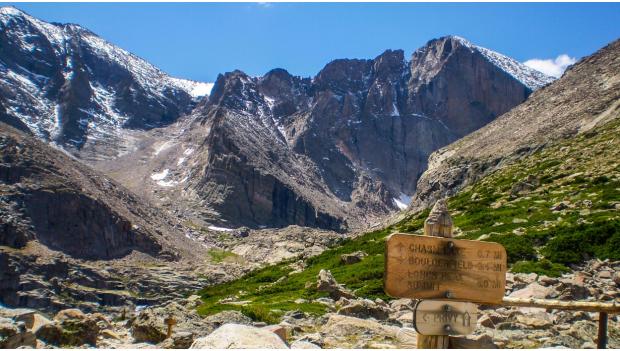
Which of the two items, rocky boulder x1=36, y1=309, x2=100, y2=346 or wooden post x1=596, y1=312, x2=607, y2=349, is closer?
wooden post x1=596, y1=312, x2=607, y2=349

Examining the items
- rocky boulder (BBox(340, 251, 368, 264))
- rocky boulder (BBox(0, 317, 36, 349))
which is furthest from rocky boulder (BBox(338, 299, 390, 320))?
rocky boulder (BBox(340, 251, 368, 264))

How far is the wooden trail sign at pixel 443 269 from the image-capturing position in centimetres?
775

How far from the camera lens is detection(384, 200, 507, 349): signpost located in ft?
25.5

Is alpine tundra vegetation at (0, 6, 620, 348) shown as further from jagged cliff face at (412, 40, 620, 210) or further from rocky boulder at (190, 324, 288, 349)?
jagged cliff face at (412, 40, 620, 210)

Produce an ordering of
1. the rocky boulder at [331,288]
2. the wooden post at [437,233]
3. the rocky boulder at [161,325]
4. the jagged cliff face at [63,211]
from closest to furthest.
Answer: the wooden post at [437,233] < the rocky boulder at [161,325] < the rocky boulder at [331,288] < the jagged cliff face at [63,211]

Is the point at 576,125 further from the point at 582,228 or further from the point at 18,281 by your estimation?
the point at 18,281

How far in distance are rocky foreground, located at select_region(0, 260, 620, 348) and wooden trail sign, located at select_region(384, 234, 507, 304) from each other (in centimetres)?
397

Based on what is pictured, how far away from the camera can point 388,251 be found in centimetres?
771

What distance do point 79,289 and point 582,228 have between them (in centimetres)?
11231

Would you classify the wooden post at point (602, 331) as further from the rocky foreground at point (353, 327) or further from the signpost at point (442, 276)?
the signpost at point (442, 276)

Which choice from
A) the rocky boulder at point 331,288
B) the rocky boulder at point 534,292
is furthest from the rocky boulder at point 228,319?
the rocky boulder at point 331,288

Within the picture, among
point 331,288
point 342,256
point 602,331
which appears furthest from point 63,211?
point 602,331

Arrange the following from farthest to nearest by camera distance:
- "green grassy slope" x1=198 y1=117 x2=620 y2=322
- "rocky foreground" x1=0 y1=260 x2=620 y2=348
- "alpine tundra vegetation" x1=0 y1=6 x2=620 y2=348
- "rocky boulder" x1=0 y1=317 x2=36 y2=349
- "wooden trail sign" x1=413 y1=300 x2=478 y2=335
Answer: "green grassy slope" x1=198 y1=117 x2=620 y2=322 → "alpine tundra vegetation" x1=0 y1=6 x2=620 y2=348 → "rocky boulder" x1=0 y1=317 x2=36 y2=349 → "rocky foreground" x1=0 y1=260 x2=620 y2=348 → "wooden trail sign" x1=413 y1=300 x2=478 y2=335

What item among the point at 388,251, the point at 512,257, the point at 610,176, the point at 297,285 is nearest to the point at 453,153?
the point at 610,176
